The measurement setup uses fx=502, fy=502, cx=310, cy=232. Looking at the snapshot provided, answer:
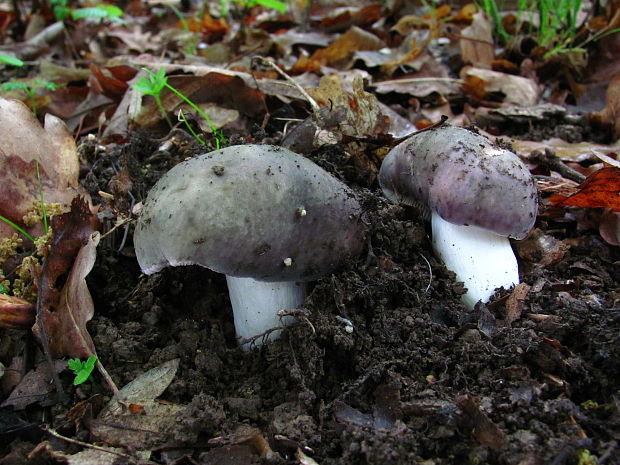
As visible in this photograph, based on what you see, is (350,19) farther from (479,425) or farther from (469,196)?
(479,425)

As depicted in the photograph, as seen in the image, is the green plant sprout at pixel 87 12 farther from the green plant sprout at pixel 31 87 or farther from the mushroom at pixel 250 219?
the mushroom at pixel 250 219

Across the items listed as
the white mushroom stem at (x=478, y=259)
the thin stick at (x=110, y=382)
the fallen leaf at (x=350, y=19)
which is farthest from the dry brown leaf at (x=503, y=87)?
the thin stick at (x=110, y=382)

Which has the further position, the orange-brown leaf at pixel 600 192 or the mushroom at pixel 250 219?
the orange-brown leaf at pixel 600 192

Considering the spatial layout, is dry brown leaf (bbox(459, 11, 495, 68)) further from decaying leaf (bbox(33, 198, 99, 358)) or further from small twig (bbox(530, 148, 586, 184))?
decaying leaf (bbox(33, 198, 99, 358))

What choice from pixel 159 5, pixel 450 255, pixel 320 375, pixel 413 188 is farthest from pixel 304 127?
pixel 159 5

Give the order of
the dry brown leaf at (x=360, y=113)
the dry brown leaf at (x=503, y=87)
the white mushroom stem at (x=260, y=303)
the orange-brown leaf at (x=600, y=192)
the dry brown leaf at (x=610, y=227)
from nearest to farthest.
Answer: the white mushroom stem at (x=260, y=303) → the orange-brown leaf at (x=600, y=192) → the dry brown leaf at (x=610, y=227) → the dry brown leaf at (x=360, y=113) → the dry brown leaf at (x=503, y=87)
